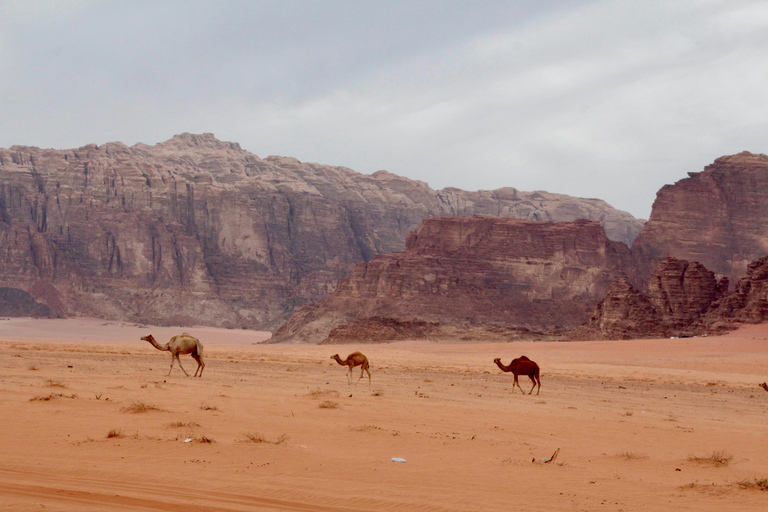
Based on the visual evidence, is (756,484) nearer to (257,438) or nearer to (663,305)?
(257,438)

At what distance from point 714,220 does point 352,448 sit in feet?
431

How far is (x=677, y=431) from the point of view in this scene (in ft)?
55.5

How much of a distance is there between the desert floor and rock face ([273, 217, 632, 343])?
79627 millimetres

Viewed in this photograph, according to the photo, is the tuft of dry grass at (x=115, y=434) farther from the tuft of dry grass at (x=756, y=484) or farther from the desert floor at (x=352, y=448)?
the tuft of dry grass at (x=756, y=484)

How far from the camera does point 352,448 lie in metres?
12.8

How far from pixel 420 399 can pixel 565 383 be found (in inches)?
512

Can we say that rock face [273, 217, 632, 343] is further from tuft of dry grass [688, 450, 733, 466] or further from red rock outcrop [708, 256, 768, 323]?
tuft of dry grass [688, 450, 733, 466]

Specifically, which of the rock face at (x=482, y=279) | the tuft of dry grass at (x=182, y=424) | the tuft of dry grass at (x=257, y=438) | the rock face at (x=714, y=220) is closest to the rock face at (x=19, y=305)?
the rock face at (x=482, y=279)

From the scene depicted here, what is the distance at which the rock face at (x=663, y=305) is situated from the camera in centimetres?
8056

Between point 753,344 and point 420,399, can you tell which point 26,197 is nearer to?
point 753,344

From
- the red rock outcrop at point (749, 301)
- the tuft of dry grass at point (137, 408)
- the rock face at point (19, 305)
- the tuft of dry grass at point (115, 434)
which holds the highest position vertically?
the red rock outcrop at point (749, 301)

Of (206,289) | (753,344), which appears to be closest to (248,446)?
(753,344)

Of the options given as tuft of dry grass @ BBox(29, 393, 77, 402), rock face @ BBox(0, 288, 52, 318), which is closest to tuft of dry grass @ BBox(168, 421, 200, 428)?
tuft of dry grass @ BBox(29, 393, 77, 402)

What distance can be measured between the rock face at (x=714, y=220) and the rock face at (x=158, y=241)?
62378 millimetres
